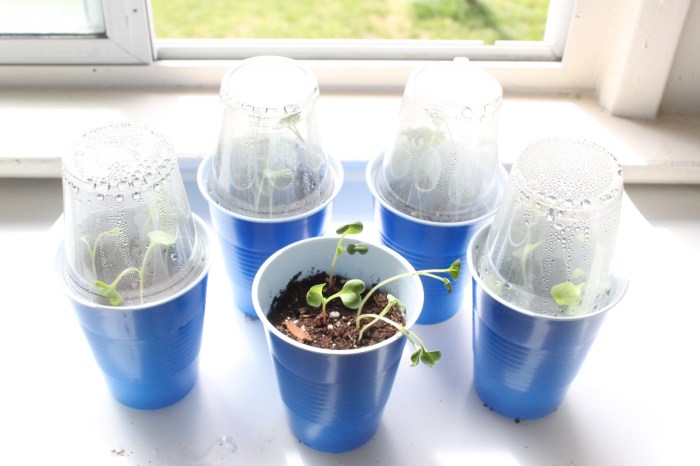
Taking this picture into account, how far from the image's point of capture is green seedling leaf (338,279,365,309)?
679 mm

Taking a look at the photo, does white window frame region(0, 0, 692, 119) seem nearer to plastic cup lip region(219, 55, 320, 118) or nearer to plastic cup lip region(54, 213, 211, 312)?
plastic cup lip region(219, 55, 320, 118)

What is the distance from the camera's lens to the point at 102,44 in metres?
1.01

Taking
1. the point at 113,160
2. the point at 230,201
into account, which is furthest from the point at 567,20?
the point at 113,160

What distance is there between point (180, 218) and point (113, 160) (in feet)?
0.27

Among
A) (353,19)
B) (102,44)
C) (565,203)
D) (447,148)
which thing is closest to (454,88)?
(447,148)

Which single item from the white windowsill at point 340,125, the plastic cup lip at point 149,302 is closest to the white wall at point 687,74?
the white windowsill at point 340,125

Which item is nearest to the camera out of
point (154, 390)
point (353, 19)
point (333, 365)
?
point (333, 365)

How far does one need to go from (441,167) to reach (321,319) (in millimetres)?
209

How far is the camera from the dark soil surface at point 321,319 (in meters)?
0.67

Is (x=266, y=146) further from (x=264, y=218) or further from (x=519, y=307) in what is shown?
(x=519, y=307)

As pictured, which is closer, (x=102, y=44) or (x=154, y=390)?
(x=154, y=390)

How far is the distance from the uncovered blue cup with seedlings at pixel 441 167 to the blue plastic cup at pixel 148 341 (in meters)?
0.21

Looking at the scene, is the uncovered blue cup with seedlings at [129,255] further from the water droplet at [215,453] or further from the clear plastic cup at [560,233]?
the clear plastic cup at [560,233]

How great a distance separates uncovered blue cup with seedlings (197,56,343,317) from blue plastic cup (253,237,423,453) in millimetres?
56
